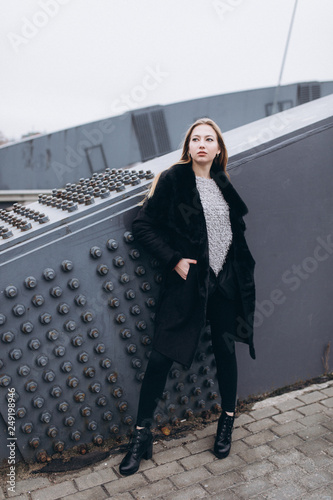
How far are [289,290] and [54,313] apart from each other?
183 centimetres

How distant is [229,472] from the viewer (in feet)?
9.41

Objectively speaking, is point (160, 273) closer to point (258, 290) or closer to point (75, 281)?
point (75, 281)

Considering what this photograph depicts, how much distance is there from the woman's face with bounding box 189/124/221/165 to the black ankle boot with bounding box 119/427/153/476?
Result: 169cm

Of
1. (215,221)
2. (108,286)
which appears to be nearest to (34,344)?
(108,286)

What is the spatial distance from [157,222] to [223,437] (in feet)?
4.68

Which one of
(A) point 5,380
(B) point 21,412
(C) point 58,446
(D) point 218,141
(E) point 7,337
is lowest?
(C) point 58,446

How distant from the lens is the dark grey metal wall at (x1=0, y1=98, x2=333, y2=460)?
9.01 feet

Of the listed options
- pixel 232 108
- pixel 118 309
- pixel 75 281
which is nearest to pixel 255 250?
pixel 118 309

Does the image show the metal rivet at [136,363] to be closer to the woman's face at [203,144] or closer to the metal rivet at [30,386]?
the metal rivet at [30,386]

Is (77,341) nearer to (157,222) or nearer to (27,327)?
(27,327)

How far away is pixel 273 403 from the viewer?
3674 mm

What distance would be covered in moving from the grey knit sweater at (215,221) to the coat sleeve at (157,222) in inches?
8.9

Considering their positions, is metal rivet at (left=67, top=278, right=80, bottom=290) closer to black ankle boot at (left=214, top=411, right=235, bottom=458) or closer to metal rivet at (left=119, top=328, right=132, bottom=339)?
metal rivet at (left=119, top=328, right=132, bottom=339)

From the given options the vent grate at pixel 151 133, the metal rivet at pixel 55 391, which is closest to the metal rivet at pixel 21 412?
the metal rivet at pixel 55 391
